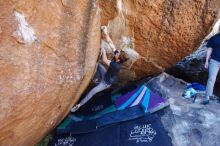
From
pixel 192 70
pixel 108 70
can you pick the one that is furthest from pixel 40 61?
pixel 192 70

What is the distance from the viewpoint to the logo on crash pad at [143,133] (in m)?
5.16

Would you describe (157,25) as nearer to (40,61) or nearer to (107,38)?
(107,38)

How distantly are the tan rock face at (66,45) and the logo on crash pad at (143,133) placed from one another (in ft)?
3.54

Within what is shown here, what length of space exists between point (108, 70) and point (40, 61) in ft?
5.71

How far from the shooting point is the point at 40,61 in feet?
13.7

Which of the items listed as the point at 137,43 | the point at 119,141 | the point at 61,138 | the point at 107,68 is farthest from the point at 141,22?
the point at 61,138

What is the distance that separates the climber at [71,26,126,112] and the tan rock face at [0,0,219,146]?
0.12 m

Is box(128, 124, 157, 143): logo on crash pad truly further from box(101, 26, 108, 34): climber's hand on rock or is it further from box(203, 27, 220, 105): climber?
box(101, 26, 108, 34): climber's hand on rock

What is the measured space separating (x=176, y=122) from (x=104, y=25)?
195cm

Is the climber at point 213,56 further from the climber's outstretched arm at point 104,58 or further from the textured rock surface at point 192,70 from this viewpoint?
the climber's outstretched arm at point 104,58

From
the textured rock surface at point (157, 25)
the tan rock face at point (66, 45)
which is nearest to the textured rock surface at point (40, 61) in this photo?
the tan rock face at point (66, 45)

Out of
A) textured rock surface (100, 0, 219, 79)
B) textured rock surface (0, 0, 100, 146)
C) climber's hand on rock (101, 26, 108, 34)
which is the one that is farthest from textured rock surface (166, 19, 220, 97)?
textured rock surface (0, 0, 100, 146)

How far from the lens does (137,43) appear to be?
18.1 ft

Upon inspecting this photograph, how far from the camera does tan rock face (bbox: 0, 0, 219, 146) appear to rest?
12.8 feet
